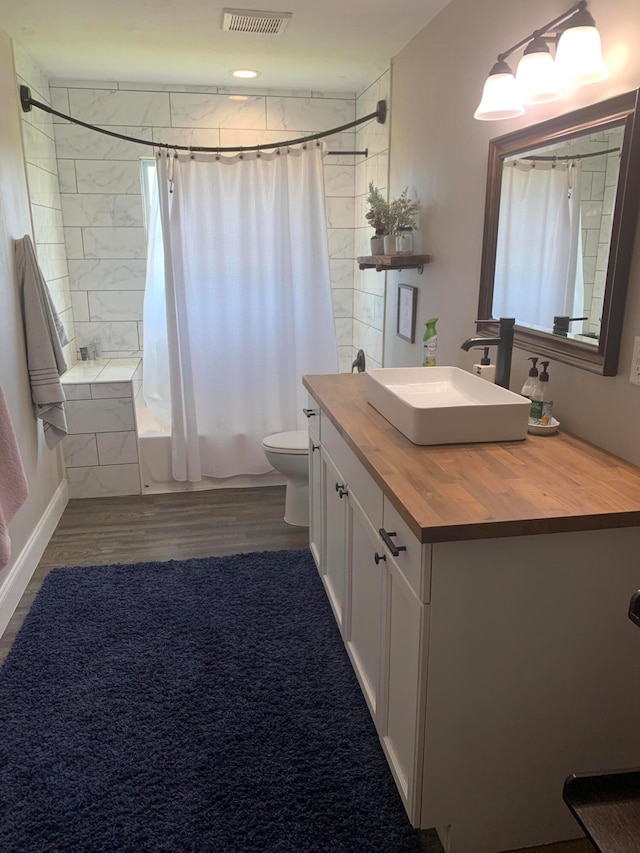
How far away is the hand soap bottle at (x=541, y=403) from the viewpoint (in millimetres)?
1872

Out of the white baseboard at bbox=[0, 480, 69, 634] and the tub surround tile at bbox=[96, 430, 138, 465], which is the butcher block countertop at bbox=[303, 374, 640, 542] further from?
the tub surround tile at bbox=[96, 430, 138, 465]

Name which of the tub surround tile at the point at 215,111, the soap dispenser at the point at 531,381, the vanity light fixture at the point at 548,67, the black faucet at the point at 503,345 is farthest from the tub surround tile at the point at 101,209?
the soap dispenser at the point at 531,381

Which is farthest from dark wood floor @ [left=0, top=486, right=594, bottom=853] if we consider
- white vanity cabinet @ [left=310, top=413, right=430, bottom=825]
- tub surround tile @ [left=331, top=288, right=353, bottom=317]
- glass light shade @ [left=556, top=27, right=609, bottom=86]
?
glass light shade @ [left=556, top=27, right=609, bottom=86]

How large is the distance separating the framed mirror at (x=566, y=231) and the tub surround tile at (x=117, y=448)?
2.22 meters

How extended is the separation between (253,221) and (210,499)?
1601 millimetres

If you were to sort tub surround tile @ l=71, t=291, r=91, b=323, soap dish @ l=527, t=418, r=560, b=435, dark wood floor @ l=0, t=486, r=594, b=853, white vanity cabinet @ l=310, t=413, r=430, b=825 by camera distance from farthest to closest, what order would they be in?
tub surround tile @ l=71, t=291, r=91, b=323 → dark wood floor @ l=0, t=486, r=594, b=853 → soap dish @ l=527, t=418, r=560, b=435 → white vanity cabinet @ l=310, t=413, r=430, b=825

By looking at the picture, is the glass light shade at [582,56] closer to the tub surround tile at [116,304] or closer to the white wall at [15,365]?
the white wall at [15,365]

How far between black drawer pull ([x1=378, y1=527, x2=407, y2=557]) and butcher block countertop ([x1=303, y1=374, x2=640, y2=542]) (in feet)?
0.32

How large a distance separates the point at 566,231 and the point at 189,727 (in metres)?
1.83

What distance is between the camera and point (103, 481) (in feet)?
12.4

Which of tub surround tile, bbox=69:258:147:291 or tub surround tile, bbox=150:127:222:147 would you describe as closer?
tub surround tile, bbox=150:127:222:147

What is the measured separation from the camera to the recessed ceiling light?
11.5 feet

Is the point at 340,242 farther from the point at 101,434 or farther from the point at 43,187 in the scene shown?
the point at 101,434

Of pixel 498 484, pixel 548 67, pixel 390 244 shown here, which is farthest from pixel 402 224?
pixel 498 484
